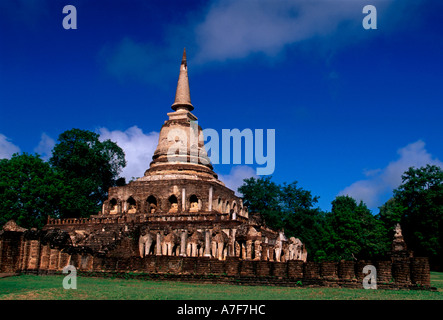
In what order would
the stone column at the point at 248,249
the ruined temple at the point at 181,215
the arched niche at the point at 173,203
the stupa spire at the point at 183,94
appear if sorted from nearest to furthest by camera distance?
the stone column at the point at 248,249
the ruined temple at the point at 181,215
the arched niche at the point at 173,203
the stupa spire at the point at 183,94

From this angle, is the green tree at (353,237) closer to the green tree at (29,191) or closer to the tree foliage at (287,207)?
the tree foliage at (287,207)

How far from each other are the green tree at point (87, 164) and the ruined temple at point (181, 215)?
7.38 m

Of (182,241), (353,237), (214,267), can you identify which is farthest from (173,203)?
(214,267)

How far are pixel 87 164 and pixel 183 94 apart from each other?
1325cm

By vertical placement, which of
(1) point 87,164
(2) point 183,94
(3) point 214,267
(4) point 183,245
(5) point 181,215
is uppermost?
(2) point 183,94

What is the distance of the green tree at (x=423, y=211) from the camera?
4259 centimetres

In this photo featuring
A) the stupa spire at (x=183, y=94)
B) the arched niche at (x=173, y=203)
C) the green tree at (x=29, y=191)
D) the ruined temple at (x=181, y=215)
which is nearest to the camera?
the ruined temple at (x=181, y=215)

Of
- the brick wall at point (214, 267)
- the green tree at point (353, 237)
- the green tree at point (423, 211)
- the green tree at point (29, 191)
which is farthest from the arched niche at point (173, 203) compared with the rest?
the green tree at point (423, 211)

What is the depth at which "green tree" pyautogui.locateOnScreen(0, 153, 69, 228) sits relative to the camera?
118ft

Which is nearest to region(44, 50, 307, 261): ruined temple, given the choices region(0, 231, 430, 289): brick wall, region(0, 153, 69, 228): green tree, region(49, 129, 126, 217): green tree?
region(0, 231, 430, 289): brick wall

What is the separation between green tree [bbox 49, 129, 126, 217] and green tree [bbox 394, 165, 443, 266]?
31.5 m

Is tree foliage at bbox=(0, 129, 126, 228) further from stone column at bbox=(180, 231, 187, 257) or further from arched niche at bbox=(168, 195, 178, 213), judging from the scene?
stone column at bbox=(180, 231, 187, 257)

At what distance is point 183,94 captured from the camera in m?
42.1

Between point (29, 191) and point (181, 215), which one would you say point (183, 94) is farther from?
point (29, 191)
